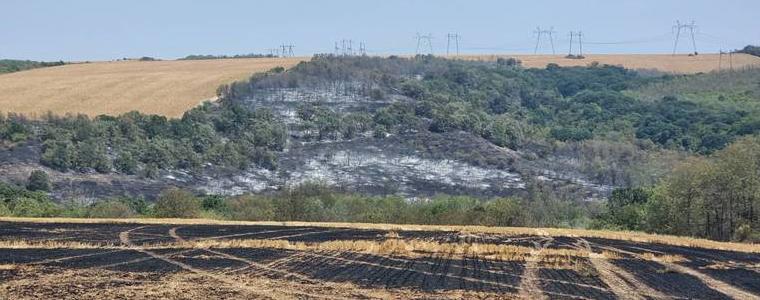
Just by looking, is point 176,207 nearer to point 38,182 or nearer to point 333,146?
point 38,182

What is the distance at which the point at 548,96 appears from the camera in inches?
6009

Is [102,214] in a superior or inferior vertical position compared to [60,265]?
inferior

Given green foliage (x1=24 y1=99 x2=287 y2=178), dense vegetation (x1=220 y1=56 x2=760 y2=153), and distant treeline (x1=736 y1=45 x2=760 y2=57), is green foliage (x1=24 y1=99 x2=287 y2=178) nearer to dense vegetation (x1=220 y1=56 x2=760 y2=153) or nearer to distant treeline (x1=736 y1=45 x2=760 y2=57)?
dense vegetation (x1=220 y1=56 x2=760 y2=153)

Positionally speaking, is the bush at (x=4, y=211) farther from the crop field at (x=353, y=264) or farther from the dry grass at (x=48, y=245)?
the dry grass at (x=48, y=245)

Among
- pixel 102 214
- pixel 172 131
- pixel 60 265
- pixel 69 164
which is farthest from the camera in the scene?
pixel 172 131

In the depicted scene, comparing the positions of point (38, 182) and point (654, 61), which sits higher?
point (654, 61)

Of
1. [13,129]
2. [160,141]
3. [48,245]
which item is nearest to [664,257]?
[48,245]

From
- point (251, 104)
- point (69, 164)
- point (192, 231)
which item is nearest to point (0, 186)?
point (69, 164)

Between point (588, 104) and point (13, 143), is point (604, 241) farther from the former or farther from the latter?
point (588, 104)

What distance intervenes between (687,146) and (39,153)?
7333 cm

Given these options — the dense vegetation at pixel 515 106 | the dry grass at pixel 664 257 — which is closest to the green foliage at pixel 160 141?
the dense vegetation at pixel 515 106

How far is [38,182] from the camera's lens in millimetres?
76375

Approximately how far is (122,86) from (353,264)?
90181mm

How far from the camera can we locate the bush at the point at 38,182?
7631 cm
